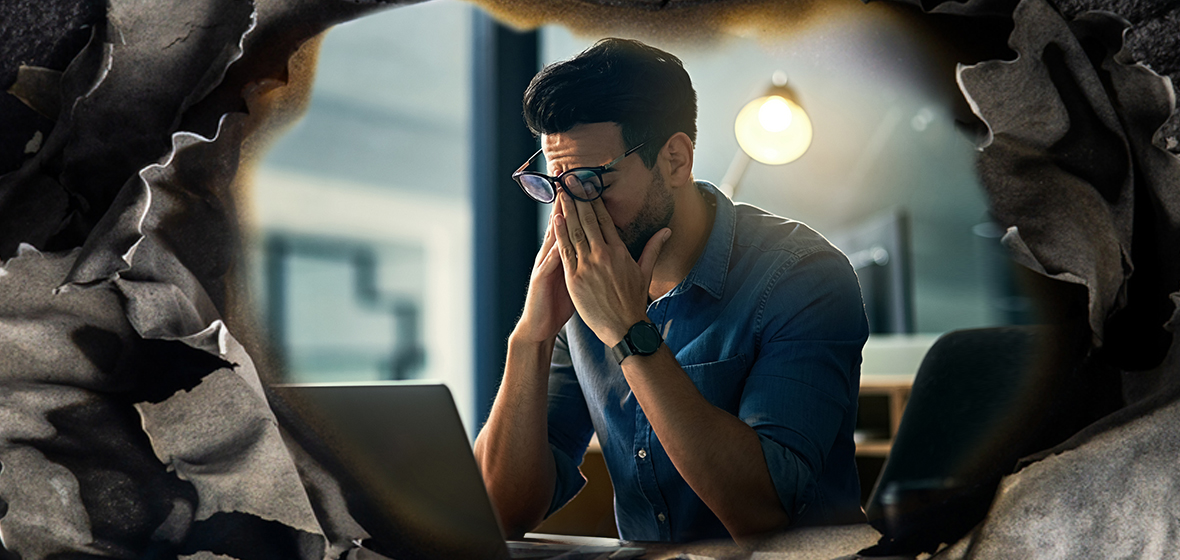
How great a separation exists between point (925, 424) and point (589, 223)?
26cm

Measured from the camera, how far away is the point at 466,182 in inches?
22.9

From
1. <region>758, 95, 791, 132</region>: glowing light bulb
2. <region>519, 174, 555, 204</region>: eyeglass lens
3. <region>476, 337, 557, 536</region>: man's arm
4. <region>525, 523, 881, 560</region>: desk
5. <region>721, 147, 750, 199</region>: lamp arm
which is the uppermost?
<region>758, 95, 791, 132</region>: glowing light bulb

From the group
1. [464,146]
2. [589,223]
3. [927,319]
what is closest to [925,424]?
[927,319]

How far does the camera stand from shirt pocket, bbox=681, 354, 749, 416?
22.2 inches

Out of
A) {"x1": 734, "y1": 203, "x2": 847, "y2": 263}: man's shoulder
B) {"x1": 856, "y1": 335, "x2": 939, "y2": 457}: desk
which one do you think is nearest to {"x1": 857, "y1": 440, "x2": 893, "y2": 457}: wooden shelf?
{"x1": 856, "y1": 335, "x2": 939, "y2": 457}: desk

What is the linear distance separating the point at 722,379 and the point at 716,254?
0.09m

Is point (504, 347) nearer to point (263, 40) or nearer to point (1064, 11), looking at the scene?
point (263, 40)

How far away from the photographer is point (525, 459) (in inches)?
23.5

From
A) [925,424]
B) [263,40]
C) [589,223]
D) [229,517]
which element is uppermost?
[263,40]

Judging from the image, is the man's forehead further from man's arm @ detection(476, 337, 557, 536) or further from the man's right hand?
man's arm @ detection(476, 337, 557, 536)

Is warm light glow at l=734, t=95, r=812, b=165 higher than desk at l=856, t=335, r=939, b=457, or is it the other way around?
warm light glow at l=734, t=95, r=812, b=165

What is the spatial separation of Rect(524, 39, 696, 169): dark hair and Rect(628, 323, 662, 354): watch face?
4.4 inches

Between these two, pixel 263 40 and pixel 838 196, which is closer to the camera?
pixel 838 196

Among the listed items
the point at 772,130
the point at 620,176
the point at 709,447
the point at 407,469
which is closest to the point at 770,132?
the point at 772,130
